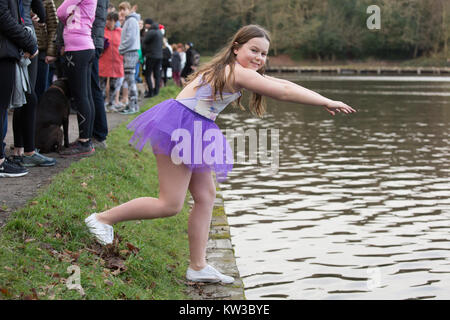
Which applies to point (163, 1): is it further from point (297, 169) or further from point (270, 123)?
point (297, 169)

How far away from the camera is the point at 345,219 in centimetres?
856

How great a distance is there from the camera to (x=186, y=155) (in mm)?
4930

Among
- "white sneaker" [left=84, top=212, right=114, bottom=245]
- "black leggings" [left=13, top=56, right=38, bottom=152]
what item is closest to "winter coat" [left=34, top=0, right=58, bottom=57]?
"black leggings" [left=13, top=56, right=38, bottom=152]

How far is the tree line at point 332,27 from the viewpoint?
88812 millimetres

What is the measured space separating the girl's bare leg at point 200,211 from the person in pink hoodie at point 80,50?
11.1ft

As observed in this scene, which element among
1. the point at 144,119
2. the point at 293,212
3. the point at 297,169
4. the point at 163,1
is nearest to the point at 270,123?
the point at 297,169

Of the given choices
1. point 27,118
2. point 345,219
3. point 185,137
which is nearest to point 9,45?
point 27,118

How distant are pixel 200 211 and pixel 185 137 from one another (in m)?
0.59

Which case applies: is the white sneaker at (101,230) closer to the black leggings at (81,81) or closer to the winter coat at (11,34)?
the winter coat at (11,34)

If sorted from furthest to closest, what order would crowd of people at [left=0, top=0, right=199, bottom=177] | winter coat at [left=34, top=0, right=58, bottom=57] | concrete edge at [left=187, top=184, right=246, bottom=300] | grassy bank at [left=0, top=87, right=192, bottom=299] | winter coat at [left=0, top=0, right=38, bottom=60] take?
winter coat at [left=34, top=0, right=58, bottom=57], crowd of people at [left=0, top=0, right=199, bottom=177], winter coat at [left=0, top=0, right=38, bottom=60], concrete edge at [left=187, top=184, right=246, bottom=300], grassy bank at [left=0, top=87, right=192, bottom=299]

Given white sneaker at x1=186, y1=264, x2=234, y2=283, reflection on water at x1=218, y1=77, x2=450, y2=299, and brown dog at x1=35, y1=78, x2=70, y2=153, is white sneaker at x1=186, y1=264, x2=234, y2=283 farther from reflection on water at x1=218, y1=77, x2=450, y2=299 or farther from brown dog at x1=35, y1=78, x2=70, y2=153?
brown dog at x1=35, y1=78, x2=70, y2=153

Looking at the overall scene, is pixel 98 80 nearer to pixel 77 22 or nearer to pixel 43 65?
pixel 43 65

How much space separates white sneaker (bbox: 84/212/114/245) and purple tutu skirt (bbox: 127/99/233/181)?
71 centimetres

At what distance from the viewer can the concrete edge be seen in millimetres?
5297
